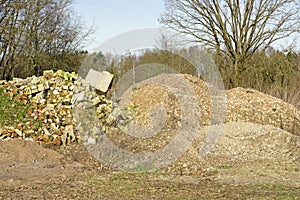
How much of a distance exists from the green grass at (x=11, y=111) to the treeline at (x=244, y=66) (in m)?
5.21

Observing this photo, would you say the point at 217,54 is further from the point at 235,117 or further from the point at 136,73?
the point at 235,117

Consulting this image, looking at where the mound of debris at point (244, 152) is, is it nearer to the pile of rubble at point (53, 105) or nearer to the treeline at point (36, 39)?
the pile of rubble at point (53, 105)

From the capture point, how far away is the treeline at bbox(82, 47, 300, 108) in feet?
43.1

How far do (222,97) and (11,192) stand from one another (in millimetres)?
8272

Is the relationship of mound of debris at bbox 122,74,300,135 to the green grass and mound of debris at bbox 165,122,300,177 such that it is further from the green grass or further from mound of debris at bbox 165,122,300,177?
the green grass

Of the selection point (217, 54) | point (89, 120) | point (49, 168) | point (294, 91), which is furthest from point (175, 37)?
point (49, 168)

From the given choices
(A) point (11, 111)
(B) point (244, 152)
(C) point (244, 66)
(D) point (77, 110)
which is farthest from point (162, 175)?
(C) point (244, 66)

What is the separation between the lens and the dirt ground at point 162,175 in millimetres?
4531

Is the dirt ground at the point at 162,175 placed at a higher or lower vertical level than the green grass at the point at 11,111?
lower

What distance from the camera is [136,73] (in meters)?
12.4

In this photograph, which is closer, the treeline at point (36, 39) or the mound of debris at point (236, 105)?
the mound of debris at point (236, 105)

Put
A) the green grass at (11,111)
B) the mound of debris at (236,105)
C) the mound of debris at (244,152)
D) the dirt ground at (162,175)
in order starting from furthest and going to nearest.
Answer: the mound of debris at (236,105) < the green grass at (11,111) < the mound of debris at (244,152) < the dirt ground at (162,175)

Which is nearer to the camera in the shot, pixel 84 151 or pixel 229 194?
pixel 229 194

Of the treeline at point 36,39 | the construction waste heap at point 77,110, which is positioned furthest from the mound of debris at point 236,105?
the treeline at point 36,39
